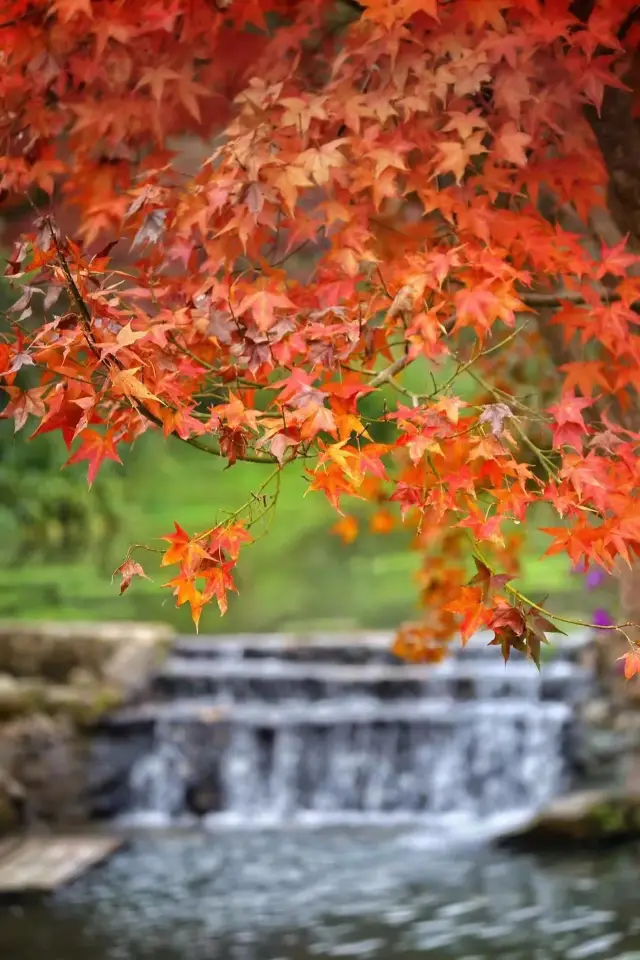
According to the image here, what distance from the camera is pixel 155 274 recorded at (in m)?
3.49

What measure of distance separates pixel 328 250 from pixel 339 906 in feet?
14.1

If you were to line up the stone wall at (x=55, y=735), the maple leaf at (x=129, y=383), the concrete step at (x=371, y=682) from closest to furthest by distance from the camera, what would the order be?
the maple leaf at (x=129, y=383) → the stone wall at (x=55, y=735) → the concrete step at (x=371, y=682)

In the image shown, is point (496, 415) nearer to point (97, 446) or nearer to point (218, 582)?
point (218, 582)

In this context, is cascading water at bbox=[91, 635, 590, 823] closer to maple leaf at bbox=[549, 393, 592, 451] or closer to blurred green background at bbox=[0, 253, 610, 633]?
blurred green background at bbox=[0, 253, 610, 633]

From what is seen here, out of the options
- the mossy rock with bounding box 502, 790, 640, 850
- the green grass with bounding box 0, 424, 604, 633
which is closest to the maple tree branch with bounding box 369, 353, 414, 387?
the mossy rock with bounding box 502, 790, 640, 850

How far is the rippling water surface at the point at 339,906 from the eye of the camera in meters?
6.26

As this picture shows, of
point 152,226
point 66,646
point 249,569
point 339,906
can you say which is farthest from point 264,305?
point 249,569

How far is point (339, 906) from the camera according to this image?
6828 mm

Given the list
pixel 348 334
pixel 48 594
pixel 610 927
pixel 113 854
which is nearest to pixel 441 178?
pixel 348 334

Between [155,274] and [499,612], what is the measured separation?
4.33ft

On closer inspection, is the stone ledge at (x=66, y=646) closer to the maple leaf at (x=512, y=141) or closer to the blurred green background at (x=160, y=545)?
the blurred green background at (x=160, y=545)

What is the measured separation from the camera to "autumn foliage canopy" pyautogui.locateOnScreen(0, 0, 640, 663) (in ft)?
9.77

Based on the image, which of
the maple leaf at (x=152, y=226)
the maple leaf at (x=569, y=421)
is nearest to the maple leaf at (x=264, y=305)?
the maple leaf at (x=152, y=226)

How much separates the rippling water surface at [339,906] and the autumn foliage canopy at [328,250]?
3.35 meters
